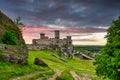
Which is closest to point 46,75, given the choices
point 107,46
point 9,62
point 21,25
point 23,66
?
point 23,66

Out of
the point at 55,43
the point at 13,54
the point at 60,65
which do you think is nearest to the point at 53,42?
the point at 55,43

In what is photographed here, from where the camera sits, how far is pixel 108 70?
49062 millimetres

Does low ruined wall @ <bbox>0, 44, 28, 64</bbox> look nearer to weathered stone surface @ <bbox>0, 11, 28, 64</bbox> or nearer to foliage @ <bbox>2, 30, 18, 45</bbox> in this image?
weathered stone surface @ <bbox>0, 11, 28, 64</bbox>

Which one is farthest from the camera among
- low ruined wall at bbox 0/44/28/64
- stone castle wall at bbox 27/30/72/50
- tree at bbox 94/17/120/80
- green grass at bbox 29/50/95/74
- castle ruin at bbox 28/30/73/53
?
stone castle wall at bbox 27/30/72/50

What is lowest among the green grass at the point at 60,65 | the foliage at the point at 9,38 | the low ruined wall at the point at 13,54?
the green grass at the point at 60,65

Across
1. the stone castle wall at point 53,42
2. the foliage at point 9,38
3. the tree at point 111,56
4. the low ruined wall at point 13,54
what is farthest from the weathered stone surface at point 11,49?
the stone castle wall at point 53,42

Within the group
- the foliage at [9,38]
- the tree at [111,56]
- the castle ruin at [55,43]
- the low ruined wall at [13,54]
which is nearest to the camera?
the low ruined wall at [13,54]

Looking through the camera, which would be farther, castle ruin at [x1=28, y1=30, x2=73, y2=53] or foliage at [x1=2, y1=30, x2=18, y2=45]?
castle ruin at [x1=28, y1=30, x2=73, y2=53]

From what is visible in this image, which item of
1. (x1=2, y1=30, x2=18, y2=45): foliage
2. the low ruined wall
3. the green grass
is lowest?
the green grass

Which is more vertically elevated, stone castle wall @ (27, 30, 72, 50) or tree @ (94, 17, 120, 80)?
stone castle wall @ (27, 30, 72, 50)

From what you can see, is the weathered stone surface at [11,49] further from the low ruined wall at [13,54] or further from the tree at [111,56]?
the tree at [111,56]

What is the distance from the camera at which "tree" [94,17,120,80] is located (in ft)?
158

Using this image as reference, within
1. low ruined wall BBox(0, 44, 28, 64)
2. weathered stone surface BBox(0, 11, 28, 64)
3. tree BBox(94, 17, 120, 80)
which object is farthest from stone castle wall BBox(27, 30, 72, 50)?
low ruined wall BBox(0, 44, 28, 64)

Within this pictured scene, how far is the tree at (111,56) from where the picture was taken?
4812cm
